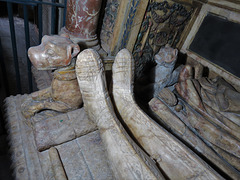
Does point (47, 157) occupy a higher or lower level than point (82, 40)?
lower

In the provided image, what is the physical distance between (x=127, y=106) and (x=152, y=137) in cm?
35

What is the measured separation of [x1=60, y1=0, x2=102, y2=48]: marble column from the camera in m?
1.83

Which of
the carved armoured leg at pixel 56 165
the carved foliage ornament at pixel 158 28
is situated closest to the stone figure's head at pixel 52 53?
the carved armoured leg at pixel 56 165

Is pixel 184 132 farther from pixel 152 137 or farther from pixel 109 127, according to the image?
pixel 109 127

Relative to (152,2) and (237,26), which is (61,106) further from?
(237,26)

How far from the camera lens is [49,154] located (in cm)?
125

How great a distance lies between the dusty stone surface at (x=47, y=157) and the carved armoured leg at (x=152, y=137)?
365 millimetres

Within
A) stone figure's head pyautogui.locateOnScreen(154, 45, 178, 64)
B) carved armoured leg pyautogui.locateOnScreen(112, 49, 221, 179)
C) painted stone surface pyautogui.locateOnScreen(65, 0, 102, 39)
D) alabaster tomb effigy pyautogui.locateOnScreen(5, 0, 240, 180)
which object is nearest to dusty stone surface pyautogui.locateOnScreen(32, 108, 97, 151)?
alabaster tomb effigy pyautogui.locateOnScreen(5, 0, 240, 180)

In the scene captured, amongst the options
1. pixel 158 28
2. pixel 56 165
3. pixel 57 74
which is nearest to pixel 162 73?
pixel 158 28

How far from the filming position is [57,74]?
49.7 inches

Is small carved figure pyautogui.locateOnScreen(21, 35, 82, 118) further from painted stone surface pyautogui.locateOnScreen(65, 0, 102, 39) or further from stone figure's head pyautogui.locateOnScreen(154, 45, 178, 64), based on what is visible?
stone figure's head pyautogui.locateOnScreen(154, 45, 178, 64)

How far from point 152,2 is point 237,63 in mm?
1669

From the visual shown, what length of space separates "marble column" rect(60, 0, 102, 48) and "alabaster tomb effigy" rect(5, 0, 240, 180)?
1 cm

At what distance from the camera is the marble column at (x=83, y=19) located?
5.99 ft
